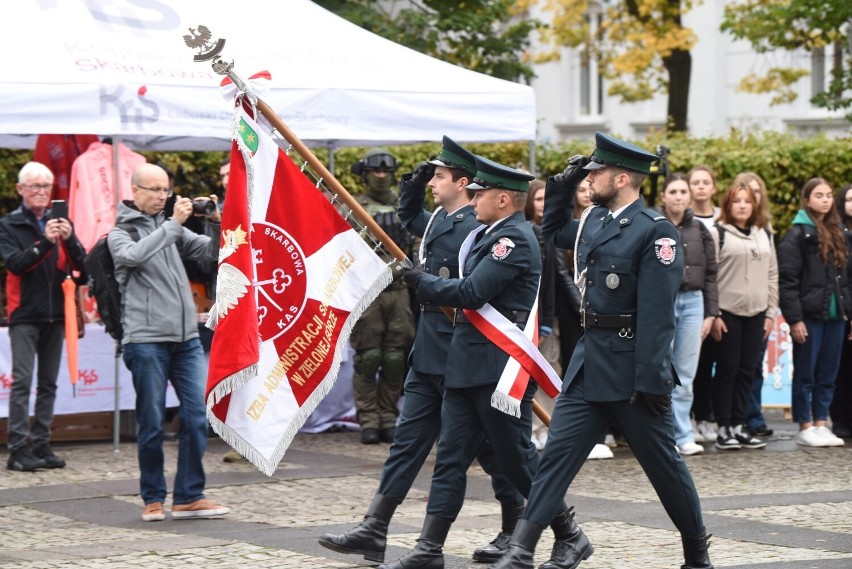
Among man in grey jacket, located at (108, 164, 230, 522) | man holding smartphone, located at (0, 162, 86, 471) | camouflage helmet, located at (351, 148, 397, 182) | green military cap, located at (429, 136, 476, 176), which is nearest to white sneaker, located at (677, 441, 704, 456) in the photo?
camouflage helmet, located at (351, 148, 397, 182)

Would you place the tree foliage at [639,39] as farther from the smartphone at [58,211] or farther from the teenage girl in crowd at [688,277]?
the smartphone at [58,211]

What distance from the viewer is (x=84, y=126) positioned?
10594 millimetres

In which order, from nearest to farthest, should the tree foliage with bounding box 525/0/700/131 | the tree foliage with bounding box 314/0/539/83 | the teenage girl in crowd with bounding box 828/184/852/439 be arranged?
the teenage girl in crowd with bounding box 828/184/852/439 → the tree foliage with bounding box 314/0/539/83 → the tree foliage with bounding box 525/0/700/131

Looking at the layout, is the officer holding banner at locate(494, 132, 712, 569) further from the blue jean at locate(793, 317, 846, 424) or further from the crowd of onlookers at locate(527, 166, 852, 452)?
the blue jean at locate(793, 317, 846, 424)

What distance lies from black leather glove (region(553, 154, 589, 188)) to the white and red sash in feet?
2.15

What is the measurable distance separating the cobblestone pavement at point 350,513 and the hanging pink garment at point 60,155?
2.13m

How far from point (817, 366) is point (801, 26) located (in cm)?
1202

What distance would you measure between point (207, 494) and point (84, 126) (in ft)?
8.62

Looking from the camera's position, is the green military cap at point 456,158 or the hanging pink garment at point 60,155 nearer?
the green military cap at point 456,158

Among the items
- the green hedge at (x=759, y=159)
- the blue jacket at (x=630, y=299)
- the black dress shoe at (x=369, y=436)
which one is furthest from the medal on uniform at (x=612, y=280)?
the green hedge at (x=759, y=159)

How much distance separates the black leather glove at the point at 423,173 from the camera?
304 inches

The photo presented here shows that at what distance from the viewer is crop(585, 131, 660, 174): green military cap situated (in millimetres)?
6859

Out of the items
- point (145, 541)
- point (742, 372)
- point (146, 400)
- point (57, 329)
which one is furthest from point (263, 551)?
point (742, 372)

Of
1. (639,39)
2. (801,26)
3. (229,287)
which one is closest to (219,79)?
(229,287)
